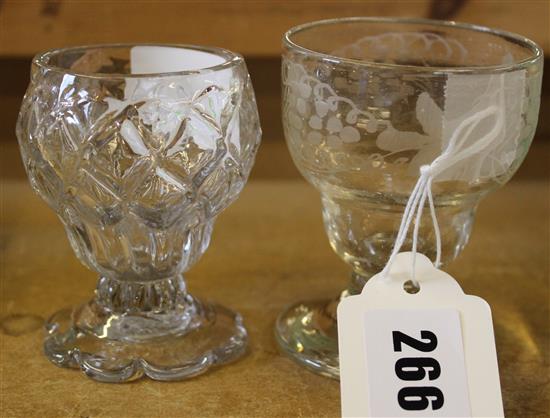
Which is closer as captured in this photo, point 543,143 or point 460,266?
point 460,266

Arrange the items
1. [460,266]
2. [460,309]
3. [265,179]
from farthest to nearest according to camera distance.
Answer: [265,179], [460,266], [460,309]

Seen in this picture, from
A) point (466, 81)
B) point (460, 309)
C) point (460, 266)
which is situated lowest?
point (460, 266)

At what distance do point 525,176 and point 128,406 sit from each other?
538 mm

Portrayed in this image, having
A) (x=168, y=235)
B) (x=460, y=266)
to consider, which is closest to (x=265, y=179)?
(x=460, y=266)

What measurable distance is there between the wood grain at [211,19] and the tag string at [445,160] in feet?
0.86

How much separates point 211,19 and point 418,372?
393mm

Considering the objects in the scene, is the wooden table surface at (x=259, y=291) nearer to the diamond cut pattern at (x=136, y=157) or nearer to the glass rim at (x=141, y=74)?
the diamond cut pattern at (x=136, y=157)

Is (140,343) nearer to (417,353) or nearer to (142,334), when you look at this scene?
(142,334)

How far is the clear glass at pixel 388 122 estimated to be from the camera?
0.49 meters

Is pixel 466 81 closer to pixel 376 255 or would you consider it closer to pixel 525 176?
pixel 376 255

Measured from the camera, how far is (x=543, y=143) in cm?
88

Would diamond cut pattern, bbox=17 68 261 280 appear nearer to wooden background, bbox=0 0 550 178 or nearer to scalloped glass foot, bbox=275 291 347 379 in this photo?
scalloped glass foot, bbox=275 291 347 379

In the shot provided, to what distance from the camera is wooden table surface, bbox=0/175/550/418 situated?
517mm

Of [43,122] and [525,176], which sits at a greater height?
[43,122]
